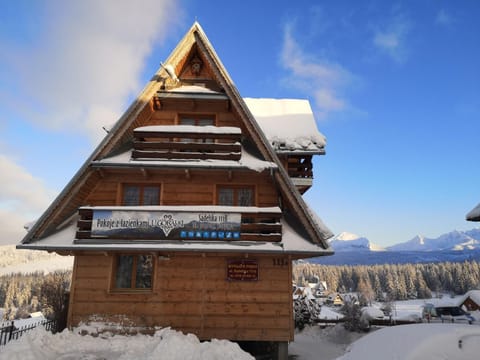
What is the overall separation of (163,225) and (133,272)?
250 cm

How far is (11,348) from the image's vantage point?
28.5 feet

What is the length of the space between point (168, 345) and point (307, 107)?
12.8m

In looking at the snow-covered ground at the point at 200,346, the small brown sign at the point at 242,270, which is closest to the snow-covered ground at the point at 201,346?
the snow-covered ground at the point at 200,346

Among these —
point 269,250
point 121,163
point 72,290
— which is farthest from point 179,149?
point 72,290

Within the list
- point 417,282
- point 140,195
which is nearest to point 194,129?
point 140,195

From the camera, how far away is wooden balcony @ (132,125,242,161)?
1206 cm

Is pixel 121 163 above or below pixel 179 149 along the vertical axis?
below

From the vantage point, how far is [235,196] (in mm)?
12898

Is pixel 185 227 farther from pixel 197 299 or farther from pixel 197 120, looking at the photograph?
pixel 197 120

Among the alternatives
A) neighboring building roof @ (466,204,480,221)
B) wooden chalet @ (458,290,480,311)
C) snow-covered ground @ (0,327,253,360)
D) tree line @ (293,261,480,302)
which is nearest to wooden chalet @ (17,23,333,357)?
snow-covered ground @ (0,327,253,360)

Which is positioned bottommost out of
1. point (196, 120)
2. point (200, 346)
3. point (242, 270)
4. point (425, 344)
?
point (200, 346)

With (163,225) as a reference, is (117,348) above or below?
below

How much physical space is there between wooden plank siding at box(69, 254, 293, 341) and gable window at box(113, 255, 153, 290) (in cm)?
36

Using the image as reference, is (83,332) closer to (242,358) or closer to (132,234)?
(132,234)
